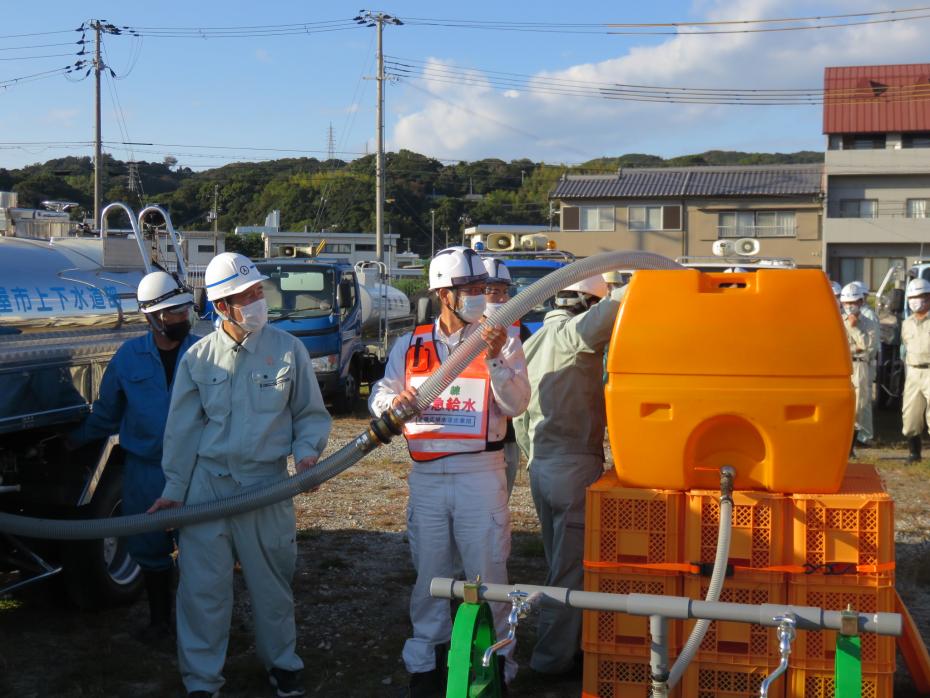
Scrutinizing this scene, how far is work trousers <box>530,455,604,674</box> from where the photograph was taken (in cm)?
502

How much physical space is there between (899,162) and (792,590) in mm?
43012

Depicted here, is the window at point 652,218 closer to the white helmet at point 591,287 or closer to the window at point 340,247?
the window at point 340,247

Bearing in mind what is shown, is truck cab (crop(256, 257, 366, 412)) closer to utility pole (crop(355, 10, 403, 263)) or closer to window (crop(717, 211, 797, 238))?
utility pole (crop(355, 10, 403, 263))

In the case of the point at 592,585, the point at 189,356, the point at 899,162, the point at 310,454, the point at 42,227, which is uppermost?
the point at 899,162

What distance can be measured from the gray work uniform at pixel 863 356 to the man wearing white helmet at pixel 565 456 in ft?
25.0

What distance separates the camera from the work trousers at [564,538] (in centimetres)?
502

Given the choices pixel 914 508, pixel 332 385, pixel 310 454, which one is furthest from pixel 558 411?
pixel 332 385

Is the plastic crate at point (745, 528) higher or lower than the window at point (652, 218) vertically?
lower

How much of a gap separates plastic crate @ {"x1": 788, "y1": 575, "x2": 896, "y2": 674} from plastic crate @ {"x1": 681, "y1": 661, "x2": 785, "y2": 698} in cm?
13

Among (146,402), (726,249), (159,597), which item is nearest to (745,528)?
(146,402)

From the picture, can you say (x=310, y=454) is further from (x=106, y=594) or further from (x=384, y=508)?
(x=384, y=508)

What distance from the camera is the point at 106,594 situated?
6.00m

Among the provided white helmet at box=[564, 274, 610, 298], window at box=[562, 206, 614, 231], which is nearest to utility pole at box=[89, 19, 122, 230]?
window at box=[562, 206, 614, 231]

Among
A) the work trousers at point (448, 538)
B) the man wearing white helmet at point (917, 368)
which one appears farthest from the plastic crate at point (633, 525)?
the man wearing white helmet at point (917, 368)
